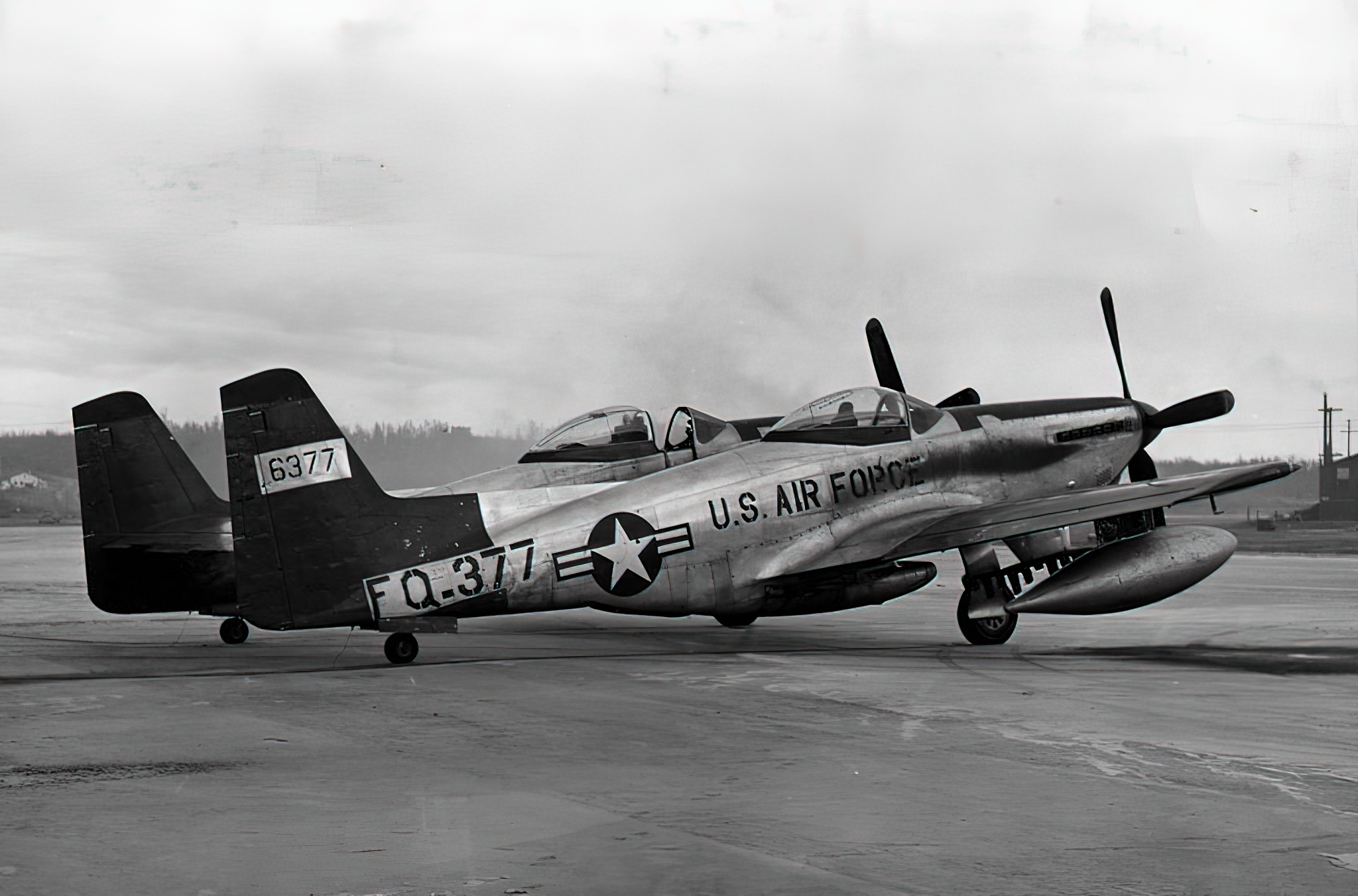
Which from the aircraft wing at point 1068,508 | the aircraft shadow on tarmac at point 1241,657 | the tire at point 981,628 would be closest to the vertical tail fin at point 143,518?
the aircraft wing at point 1068,508

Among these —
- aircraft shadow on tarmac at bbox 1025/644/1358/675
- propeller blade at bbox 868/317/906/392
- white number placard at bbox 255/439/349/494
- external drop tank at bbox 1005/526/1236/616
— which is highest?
propeller blade at bbox 868/317/906/392

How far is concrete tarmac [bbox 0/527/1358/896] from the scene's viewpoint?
4.96 metres

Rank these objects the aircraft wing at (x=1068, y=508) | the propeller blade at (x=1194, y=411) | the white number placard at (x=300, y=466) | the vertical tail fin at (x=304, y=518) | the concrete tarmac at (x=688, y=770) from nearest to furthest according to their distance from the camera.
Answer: the concrete tarmac at (x=688, y=770), the vertical tail fin at (x=304, y=518), the white number placard at (x=300, y=466), the aircraft wing at (x=1068, y=508), the propeller blade at (x=1194, y=411)

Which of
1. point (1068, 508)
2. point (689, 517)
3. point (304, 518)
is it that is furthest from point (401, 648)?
point (1068, 508)

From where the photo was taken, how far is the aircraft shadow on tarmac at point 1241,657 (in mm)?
11539

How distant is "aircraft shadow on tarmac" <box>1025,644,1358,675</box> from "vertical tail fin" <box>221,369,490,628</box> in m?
5.98

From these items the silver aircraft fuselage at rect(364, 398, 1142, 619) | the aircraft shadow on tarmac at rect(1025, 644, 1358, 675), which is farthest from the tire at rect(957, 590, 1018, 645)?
the silver aircraft fuselage at rect(364, 398, 1142, 619)

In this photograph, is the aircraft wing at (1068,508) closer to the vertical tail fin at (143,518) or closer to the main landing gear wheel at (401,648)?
the main landing gear wheel at (401,648)

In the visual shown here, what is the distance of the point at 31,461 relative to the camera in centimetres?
17362

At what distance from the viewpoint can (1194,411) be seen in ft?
53.8

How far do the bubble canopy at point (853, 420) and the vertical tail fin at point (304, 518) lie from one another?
4.02 metres

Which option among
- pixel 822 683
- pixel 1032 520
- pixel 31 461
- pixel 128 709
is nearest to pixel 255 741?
pixel 128 709

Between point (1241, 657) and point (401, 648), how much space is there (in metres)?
7.50

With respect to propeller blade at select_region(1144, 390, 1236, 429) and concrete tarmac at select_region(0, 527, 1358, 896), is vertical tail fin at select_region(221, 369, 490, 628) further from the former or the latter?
propeller blade at select_region(1144, 390, 1236, 429)
